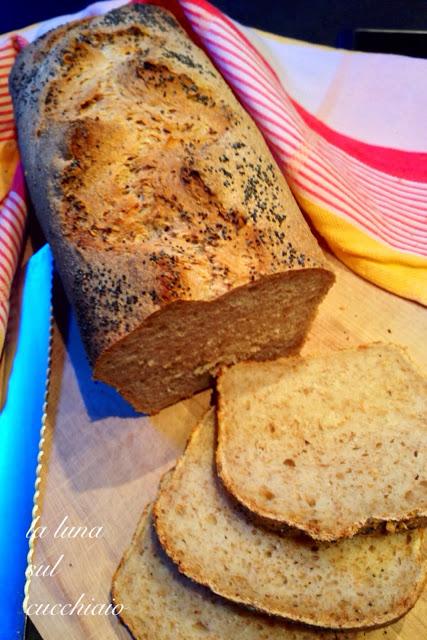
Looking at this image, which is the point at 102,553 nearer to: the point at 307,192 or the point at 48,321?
the point at 48,321

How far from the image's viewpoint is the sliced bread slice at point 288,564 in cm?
215

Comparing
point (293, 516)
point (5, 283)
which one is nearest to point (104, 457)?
point (293, 516)

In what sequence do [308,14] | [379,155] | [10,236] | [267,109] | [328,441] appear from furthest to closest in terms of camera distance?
[308,14], [379,155], [10,236], [267,109], [328,441]

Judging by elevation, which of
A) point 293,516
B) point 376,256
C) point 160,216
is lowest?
point 293,516

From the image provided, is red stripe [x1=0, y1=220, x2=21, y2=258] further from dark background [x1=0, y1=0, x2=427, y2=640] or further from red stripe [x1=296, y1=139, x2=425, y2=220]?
dark background [x1=0, y1=0, x2=427, y2=640]

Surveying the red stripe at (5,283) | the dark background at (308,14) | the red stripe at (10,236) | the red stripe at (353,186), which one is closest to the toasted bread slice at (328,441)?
the red stripe at (353,186)

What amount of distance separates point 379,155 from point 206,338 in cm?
159

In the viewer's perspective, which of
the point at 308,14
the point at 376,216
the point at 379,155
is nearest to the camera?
the point at 376,216

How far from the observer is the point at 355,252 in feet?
9.45

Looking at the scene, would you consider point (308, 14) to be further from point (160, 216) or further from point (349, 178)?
point (160, 216)

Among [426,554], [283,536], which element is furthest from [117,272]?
[426,554]

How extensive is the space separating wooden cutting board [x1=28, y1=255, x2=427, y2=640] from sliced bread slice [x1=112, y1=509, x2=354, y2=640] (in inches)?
3.4

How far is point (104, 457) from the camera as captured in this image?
268 centimetres

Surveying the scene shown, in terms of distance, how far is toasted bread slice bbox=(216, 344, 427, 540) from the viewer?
2.24m
